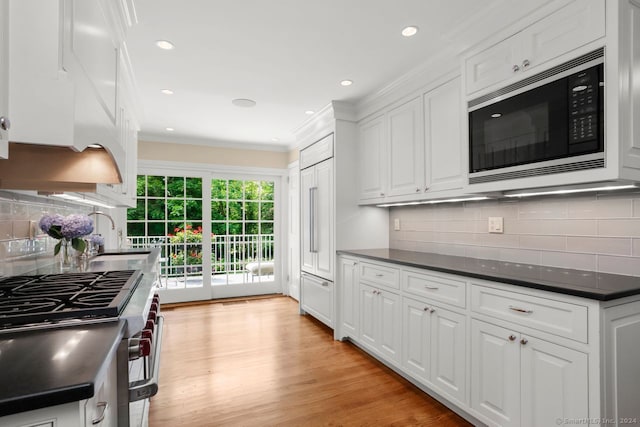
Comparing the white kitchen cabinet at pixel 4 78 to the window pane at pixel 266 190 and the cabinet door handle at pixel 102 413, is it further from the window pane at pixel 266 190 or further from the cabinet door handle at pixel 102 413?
the window pane at pixel 266 190

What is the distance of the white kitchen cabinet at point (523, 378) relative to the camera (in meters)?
1.44

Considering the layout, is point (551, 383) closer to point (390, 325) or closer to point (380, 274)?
point (390, 325)

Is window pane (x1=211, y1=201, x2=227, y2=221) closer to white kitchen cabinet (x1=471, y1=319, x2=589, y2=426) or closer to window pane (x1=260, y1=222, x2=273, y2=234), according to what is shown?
window pane (x1=260, y1=222, x2=273, y2=234)

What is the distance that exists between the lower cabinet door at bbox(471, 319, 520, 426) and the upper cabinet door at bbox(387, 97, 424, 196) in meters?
1.25

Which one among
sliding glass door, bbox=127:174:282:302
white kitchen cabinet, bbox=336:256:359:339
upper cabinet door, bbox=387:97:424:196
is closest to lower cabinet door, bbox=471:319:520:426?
upper cabinet door, bbox=387:97:424:196

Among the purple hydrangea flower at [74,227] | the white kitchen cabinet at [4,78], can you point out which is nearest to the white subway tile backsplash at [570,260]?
the white kitchen cabinet at [4,78]

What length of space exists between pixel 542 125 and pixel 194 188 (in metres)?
4.49

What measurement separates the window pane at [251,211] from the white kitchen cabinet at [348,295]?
7.75 feet

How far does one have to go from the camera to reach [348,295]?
10.8 ft

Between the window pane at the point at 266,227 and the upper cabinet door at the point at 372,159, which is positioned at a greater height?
the upper cabinet door at the point at 372,159

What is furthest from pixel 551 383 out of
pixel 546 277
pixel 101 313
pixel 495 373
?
pixel 101 313

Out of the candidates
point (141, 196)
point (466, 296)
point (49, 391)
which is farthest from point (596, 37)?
point (141, 196)

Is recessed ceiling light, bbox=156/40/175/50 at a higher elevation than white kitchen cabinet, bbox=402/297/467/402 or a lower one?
higher

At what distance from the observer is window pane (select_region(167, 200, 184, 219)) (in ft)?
16.0
